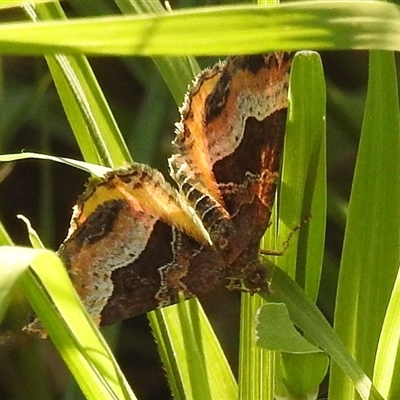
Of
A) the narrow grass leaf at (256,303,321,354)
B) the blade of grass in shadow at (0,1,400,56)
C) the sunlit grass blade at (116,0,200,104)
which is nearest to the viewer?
the blade of grass in shadow at (0,1,400,56)

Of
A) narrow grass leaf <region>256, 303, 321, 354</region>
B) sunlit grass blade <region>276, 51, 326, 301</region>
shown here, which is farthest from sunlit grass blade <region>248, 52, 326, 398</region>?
narrow grass leaf <region>256, 303, 321, 354</region>

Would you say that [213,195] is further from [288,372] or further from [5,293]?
[5,293]

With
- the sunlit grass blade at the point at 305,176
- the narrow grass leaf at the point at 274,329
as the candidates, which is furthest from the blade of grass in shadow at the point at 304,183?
the narrow grass leaf at the point at 274,329

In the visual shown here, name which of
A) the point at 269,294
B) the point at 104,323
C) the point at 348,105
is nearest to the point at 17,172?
the point at 348,105

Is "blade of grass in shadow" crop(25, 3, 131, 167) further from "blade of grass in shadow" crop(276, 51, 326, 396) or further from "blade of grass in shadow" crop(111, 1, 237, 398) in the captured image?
"blade of grass in shadow" crop(276, 51, 326, 396)

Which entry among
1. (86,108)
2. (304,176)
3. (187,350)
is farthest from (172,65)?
(187,350)
